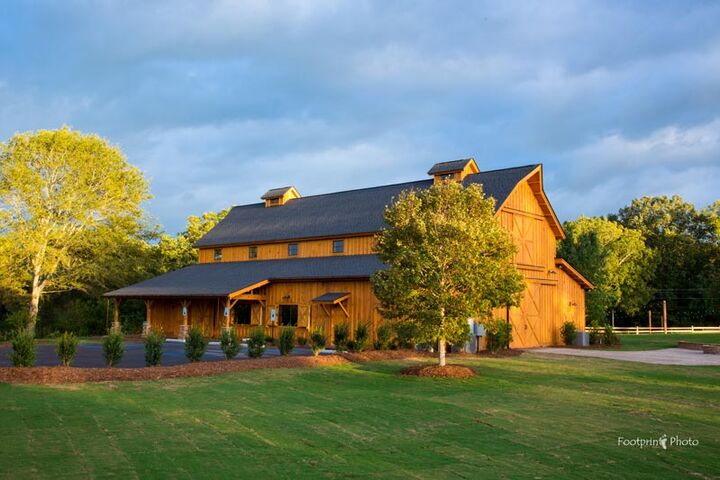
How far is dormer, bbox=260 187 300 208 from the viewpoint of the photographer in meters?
43.2

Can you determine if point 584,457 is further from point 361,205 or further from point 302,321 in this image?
point 361,205

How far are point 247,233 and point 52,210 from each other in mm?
12300

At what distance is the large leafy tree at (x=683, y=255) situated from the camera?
6331 cm

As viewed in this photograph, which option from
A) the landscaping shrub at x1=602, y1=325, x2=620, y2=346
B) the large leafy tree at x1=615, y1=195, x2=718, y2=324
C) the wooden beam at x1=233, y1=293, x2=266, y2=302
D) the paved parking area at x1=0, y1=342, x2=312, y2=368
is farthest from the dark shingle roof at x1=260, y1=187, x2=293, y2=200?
the large leafy tree at x1=615, y1=195, x2=718, y2=324

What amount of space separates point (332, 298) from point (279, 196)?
15.9 meters

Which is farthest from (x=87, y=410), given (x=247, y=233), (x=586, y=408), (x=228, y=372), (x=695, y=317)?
(x=695, y=317)

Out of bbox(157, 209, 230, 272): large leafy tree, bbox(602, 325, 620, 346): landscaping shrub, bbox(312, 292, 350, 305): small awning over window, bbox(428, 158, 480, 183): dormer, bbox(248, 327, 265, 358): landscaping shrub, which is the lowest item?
bbox(602, 325, 620, 346): landscaping shrub

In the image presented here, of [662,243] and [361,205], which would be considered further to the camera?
[662,243]

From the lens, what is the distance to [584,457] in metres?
8.52

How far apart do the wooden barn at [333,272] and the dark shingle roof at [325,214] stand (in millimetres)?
91

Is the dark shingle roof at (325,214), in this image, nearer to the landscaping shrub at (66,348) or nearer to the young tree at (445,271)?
the young tree at (445,271)

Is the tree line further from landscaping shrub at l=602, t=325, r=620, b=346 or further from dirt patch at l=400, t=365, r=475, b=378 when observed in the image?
dirt patch at l=400, t=365, r=475, b=378

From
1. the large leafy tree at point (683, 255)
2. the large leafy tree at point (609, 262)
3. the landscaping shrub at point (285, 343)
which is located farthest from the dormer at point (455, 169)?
the large leafy tree at point (683, 255)

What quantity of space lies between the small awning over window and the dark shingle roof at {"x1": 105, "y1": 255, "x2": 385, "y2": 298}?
880mm
